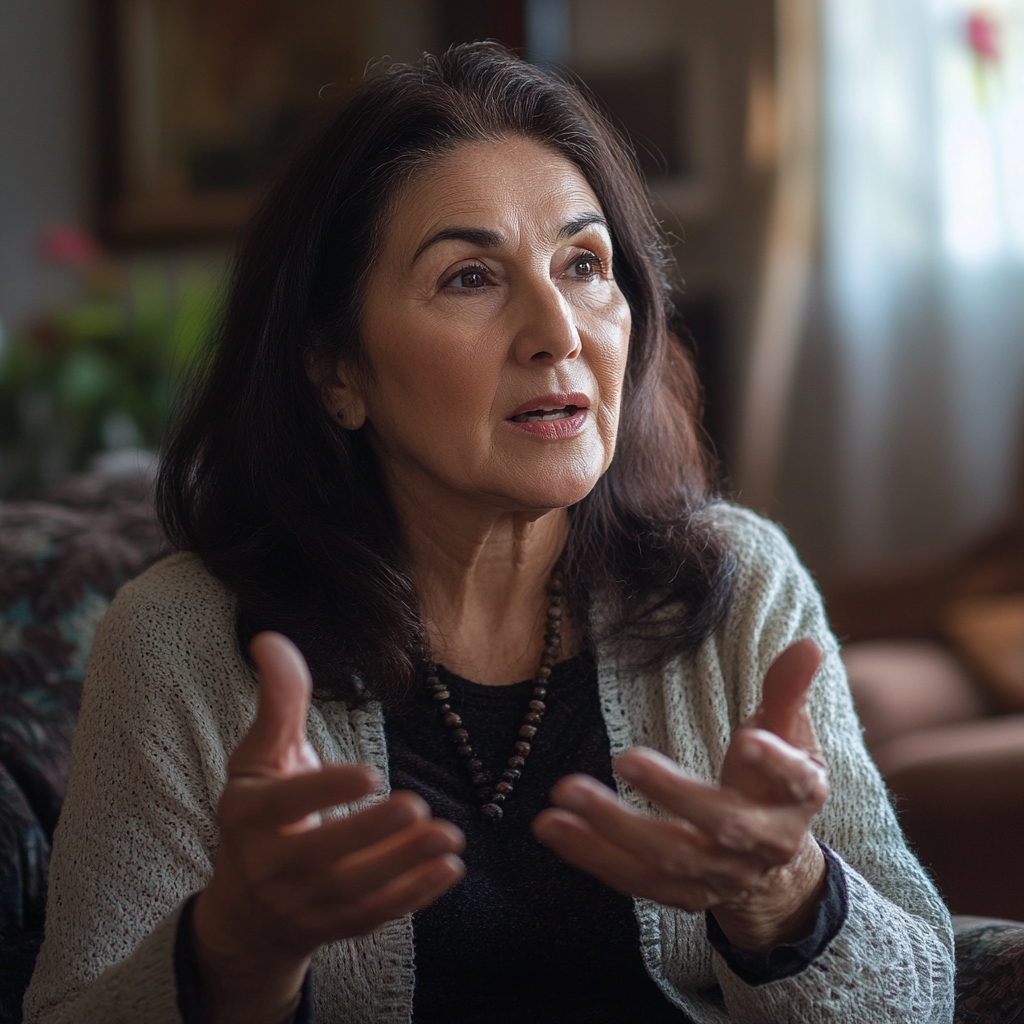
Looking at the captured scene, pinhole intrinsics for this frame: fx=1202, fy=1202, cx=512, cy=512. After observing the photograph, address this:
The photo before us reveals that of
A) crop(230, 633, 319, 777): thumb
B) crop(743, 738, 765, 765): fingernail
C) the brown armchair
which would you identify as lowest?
the brown armchair

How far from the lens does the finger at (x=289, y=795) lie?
2.47 feet

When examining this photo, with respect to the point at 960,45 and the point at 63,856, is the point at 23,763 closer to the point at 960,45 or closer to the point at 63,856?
the point at 63,856

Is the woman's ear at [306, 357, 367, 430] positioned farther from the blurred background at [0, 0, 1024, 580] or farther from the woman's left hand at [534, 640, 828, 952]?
the blurred background at [0, 0, 1024, 580]

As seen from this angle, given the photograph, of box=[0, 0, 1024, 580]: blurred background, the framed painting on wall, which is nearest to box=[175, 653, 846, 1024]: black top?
box=[0, 0, 1024, 580]: blurred background

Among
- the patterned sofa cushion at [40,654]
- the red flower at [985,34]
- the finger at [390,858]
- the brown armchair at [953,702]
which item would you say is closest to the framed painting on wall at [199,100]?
the red flower at [985,34]

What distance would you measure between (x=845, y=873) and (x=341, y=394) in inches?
27.2

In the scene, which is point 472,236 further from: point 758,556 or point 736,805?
point 736,805

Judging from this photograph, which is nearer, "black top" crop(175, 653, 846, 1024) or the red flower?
"black top" crop(175, 653, 846, 1024)

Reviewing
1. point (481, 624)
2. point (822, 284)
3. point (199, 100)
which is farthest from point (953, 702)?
point (199, 100)

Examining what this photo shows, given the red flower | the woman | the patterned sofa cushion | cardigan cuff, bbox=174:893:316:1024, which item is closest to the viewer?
cardigan cuff, bbox=174:893:316:1024

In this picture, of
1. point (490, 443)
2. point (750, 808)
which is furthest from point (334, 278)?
point (750, 808)

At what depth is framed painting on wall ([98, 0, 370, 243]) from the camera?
13.3 ft

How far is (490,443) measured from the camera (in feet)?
3.79

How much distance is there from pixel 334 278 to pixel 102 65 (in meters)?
3.50
